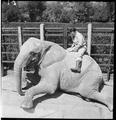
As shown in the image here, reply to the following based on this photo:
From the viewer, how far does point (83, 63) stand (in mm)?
3213

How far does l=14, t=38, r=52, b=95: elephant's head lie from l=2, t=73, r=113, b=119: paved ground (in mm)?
265

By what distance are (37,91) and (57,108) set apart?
1.06ft

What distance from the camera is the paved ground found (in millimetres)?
2930

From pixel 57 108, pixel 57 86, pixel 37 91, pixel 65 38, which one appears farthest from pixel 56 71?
pixel 65 38

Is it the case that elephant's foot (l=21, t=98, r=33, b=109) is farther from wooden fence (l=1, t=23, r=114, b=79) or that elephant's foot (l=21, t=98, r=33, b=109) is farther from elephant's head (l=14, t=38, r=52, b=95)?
wooden fence (l=1, t=23, r=114, b=79)

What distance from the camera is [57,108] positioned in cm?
302

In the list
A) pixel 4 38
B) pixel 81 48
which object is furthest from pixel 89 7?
pixel 81 48

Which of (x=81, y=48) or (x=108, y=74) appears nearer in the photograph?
(x=81, y=48)

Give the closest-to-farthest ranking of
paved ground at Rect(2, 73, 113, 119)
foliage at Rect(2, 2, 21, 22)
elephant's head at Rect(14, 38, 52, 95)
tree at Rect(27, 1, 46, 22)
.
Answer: paved ground at Rect(2, 73, 113, 119)
elephant's head at Rect(14, 38, 52, 95)
foliage at Rect(2, 2, 21, 22)
tree at Rect(27, 1, 46, 22)

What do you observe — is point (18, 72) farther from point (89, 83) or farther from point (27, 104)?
point (89, 83)

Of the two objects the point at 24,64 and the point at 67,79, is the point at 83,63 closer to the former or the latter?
the point at 67,79

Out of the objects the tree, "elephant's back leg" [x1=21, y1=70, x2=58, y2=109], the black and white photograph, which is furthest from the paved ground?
the tree

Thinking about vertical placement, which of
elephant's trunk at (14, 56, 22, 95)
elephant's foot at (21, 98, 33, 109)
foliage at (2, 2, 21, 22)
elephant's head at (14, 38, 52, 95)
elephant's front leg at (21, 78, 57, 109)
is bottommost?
elephant's foot at (21, 98, 33, 109)

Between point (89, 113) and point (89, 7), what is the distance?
12569 millimetres
